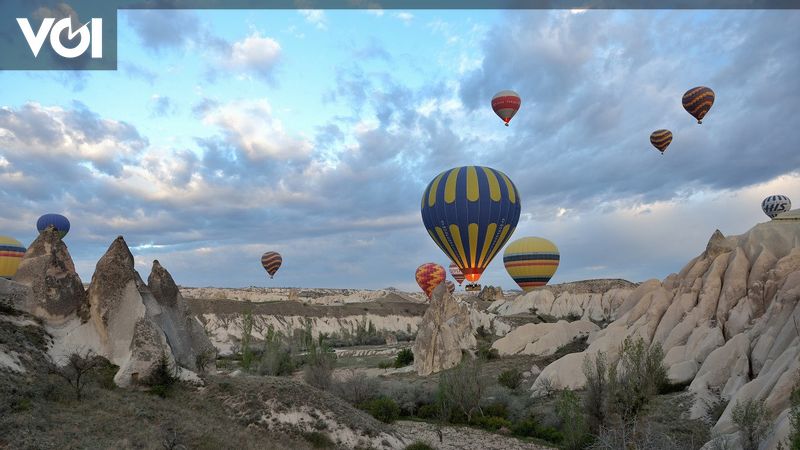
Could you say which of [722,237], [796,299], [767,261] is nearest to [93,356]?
[796,299]

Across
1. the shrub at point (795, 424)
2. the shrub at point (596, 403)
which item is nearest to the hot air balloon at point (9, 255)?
the shrub at point (596, 403)

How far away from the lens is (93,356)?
63.2 feet

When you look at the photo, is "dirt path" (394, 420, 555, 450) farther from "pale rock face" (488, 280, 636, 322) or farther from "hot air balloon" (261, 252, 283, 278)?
"hot air balloon" (261, 252, 283, 278)

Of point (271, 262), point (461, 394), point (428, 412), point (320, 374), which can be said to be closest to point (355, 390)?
point (320, 374)

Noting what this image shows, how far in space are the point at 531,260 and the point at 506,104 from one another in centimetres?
3154

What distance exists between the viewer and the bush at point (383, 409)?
27.7m

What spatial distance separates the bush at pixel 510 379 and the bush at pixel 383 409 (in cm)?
938

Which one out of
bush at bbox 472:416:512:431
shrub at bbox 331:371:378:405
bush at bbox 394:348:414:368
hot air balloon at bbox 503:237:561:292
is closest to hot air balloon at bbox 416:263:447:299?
hot air balloon at bbox 503:237:561:292

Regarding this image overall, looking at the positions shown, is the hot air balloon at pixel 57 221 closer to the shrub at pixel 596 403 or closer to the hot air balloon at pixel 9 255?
the hot air balloon at pixel 9 255

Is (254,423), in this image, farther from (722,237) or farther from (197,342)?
(722,237)

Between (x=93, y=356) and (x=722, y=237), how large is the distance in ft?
117

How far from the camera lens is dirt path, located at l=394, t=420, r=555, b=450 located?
897 inches

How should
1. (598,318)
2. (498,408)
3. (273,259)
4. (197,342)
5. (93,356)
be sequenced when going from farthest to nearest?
(273,259) < (598,318) < (498,408) < (197,342) < (93,356)

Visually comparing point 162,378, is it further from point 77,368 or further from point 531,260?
point 531,260
